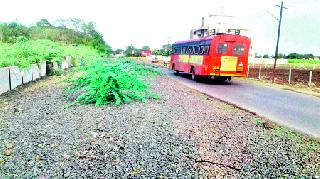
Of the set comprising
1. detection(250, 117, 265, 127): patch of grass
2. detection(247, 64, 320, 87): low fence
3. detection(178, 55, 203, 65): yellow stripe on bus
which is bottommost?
detection(247, 64, 320, 87): low fence

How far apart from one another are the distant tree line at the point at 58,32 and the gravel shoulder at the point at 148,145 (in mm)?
39040

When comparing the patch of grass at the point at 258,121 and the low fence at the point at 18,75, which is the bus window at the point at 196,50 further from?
the patch of grass at the point at 258,121

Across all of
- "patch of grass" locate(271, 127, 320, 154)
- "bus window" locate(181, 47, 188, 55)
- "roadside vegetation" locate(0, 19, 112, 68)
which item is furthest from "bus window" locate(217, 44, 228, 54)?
"patch of grass" locate(271, 127, 320, 154)

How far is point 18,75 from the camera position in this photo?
17.8 metres

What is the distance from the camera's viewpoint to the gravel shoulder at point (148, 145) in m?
6.15

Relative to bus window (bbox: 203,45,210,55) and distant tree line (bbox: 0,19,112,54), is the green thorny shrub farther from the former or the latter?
distant tree line (bbox: 0,19,112,54)

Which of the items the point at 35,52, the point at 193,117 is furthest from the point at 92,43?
the point at 193,117

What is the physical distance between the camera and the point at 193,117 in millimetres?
10070

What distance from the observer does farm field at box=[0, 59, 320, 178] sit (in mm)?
6156

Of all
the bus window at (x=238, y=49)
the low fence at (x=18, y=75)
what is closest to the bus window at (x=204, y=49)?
the bus window at (x=238, y=49)

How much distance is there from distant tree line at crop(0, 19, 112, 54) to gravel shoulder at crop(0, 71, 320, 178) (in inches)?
1537

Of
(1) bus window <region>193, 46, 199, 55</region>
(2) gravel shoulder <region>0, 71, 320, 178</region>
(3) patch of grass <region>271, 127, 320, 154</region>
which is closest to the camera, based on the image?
(2) gravel shoulder <region>0, 71, 320, 178</region>

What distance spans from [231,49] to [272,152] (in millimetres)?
17958

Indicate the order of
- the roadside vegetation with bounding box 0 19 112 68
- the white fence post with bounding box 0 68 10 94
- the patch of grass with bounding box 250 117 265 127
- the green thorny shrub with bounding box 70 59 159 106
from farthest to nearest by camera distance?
the roadside vegetation with bounding box 0 19 112 68, the white fence post with bounding box 0 68 10 94, the green thorny shrub with bounding box 70 59 159 106, the patch of grass with bounding box 250 117 265 127
